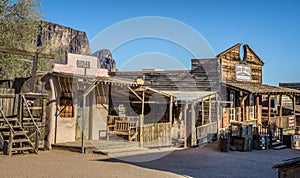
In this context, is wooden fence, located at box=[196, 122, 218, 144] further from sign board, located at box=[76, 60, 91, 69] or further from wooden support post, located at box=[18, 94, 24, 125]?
wooden support post, located at box=[18, 94, 24, 125]

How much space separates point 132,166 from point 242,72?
1717 cm

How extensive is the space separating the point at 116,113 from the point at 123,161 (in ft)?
26.8

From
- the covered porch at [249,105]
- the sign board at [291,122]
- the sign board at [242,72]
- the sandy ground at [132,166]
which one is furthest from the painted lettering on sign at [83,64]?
the sign board at [291,122]

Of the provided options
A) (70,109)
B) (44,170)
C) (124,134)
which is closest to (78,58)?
(70,109)

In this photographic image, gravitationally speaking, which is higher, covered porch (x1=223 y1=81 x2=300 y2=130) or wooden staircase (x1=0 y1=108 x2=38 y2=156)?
covered porch (x1=223 y1=81 x2=300 y2=130)

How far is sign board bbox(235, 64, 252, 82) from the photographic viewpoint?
24734 mm

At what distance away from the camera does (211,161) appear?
492 inches

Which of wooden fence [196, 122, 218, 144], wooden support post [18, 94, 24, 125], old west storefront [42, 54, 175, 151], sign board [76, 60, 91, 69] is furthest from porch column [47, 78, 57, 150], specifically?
wooden fence [196, 122, 218, 144]

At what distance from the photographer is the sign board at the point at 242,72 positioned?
2473 cm

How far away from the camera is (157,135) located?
51.3 ft

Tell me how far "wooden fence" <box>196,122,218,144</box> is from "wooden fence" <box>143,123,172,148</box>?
1787mm

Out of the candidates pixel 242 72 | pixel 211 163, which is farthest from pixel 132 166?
pixel 242 72

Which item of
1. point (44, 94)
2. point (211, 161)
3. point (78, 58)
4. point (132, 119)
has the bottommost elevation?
point (211, 161)

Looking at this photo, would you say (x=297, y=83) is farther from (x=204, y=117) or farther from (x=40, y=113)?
(x=40, y=113)
